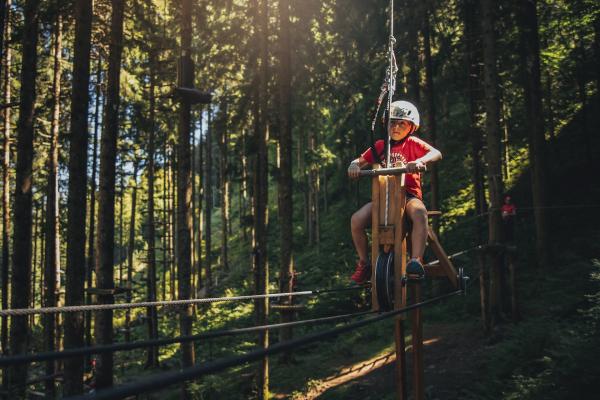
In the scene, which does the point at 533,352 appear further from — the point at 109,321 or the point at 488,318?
the point at 109,321

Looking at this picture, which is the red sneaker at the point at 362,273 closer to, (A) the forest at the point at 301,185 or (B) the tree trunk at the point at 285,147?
(A) the forest at the point at 301,185

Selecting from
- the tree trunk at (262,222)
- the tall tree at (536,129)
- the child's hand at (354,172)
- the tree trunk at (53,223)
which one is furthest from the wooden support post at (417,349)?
the tall tree at (536,129)

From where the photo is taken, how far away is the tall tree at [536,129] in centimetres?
1731

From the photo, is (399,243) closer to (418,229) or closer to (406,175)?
(418,229)

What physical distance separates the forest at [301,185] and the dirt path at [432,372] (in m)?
0.08

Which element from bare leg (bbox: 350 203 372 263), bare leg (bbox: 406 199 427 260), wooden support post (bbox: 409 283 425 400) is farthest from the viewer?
wooden support post (bbox: 409 283 425 400)

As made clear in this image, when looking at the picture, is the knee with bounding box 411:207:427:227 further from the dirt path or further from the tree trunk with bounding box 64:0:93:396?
the tree trunk with bounding box 64:0:93:396

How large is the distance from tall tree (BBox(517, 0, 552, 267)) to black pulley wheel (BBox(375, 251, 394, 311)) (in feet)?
44.8

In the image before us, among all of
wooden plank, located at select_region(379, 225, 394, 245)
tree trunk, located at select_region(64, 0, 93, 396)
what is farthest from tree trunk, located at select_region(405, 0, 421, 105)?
wooden plank, located at select_region(379, 225, 394, 245)

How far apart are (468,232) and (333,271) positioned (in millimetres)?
7779

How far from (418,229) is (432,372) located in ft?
27.2

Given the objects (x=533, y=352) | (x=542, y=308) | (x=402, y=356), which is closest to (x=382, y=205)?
(x=402, y=356)

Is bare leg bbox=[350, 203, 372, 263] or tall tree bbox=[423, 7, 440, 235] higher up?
tall tree bbox=[423, 7, 440, 235]

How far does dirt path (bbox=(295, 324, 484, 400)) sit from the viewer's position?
11344 mm
